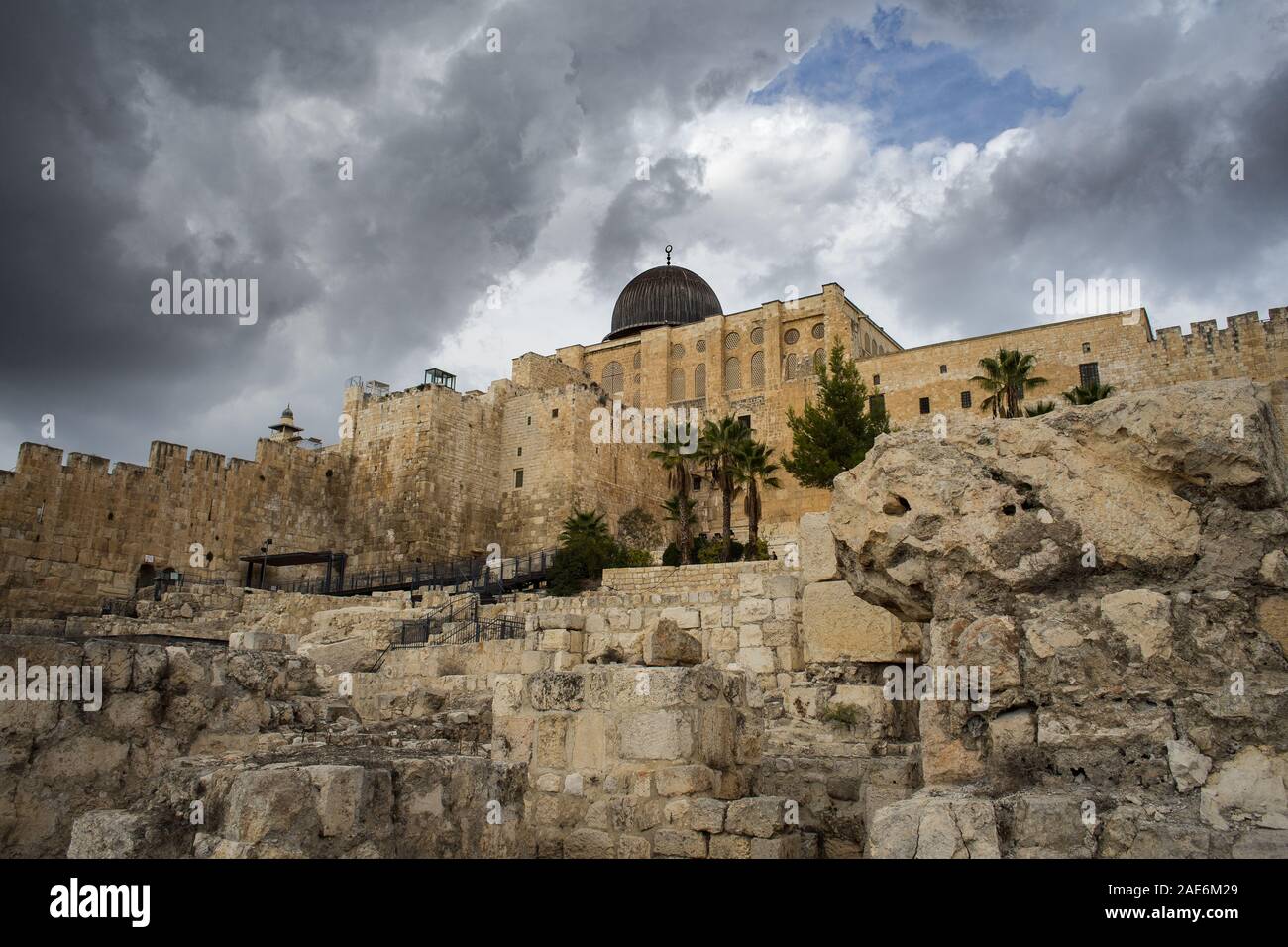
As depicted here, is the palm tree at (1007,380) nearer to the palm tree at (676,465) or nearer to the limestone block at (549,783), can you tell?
the palm tree at (676,465)

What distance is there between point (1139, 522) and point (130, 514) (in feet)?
107

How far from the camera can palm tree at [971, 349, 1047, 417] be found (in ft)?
117

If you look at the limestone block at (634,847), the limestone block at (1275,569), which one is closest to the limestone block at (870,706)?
the limestone block at (634,847)

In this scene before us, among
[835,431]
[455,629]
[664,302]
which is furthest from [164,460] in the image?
[664,302]

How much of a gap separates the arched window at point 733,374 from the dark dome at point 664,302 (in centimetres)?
501

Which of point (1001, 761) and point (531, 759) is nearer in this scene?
point (1001, 761)

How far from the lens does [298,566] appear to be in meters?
37.0

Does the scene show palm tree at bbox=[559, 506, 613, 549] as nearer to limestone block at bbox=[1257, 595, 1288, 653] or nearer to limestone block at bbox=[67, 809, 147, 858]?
limestone block at bbox=[67, 809, 147, 858]

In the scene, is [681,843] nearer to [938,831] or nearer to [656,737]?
[656,737]

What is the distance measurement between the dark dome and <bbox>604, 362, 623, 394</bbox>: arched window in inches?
103

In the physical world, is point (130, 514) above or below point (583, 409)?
below

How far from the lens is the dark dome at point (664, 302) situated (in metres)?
53.1
